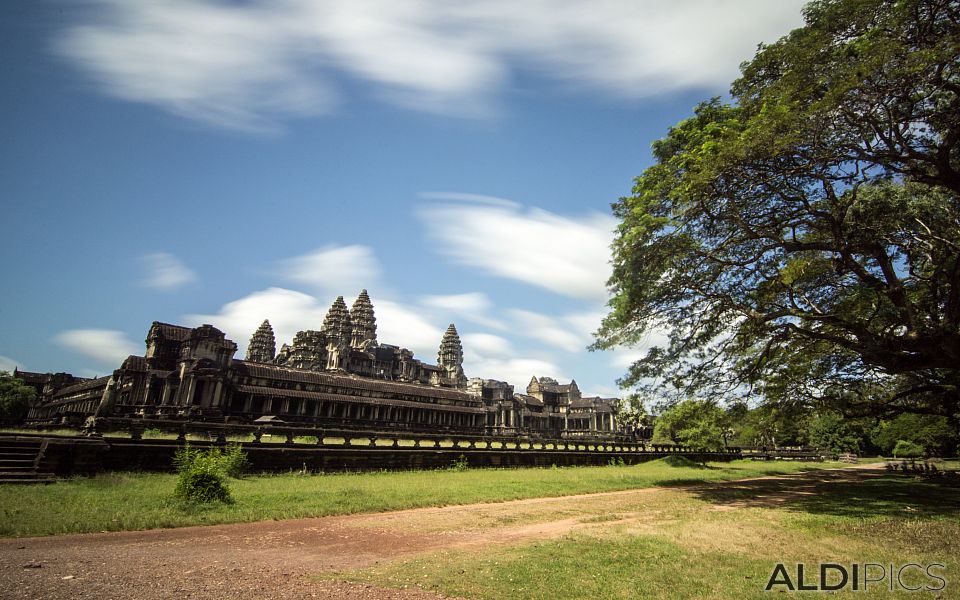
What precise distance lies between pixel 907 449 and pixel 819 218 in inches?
2738

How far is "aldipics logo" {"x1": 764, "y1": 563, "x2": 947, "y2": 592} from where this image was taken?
6.35 metres

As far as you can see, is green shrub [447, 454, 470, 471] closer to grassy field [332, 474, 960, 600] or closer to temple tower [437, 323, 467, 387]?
grassy field [332, 474, 960, 600]

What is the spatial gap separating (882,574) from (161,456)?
20352 mm

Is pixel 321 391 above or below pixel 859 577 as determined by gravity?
above

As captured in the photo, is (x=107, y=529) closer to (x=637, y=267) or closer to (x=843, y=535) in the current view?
(x=843, y=535)

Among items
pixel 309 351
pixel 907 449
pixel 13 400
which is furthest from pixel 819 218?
pixel 309 351

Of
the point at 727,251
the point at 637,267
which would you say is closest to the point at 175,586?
Result: the point at 637,267

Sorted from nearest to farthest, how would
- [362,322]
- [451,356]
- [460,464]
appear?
1. [460,464]
2. [362,322]
3. [451,356]

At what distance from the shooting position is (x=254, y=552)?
7.86 metres

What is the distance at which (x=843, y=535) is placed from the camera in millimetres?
9883

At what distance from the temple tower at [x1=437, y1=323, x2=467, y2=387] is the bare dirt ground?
84233 millimetres

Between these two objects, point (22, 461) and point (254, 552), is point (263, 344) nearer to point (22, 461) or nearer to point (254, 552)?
point (22, 461)

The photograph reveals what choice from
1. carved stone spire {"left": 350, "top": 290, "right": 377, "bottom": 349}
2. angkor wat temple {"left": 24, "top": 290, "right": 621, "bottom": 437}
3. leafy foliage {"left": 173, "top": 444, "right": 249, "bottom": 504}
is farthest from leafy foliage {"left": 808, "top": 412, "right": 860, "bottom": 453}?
leafy foliage {"left": 173, "top": 444, "right": 249, "bottom": 504}

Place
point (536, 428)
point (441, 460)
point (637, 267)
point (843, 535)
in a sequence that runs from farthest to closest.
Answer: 1. point (536, 428)
2. point (441, 460)
3. point (637, 267)
4. point (843, 535)
